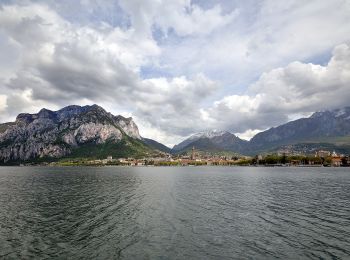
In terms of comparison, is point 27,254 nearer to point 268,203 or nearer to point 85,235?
point 85,235

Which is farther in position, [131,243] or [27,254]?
[131,243]

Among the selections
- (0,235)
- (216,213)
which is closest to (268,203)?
(216,213)

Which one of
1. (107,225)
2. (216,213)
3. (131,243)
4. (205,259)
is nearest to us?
(205,259)

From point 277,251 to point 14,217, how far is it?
50.0m

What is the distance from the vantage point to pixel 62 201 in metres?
82.6

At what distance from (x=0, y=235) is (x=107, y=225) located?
16.5m

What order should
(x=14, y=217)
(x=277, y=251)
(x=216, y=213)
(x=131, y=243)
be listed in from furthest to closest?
(x=216, y=213), (x=14, y=217), (x=131, y=243), (x=277, y=251)

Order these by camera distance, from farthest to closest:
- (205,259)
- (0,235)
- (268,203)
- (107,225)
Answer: (268,203)
(107,225)
(0,235)
(205,259)

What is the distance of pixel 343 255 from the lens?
36406mm

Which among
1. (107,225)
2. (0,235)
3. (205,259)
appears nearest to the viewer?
(205,259)

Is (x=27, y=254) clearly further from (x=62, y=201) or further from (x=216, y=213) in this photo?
(x=62, y=201)

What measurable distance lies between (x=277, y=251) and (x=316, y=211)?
33.0 meters

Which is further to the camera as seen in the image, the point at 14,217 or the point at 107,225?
the point at 14,217

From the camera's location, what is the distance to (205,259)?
3553 centimetres
